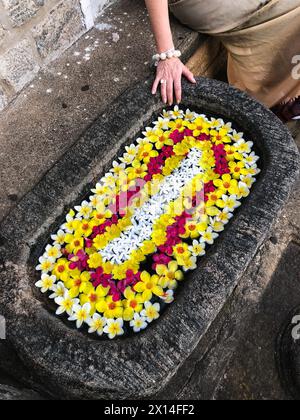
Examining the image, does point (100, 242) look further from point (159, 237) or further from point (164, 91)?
point (164, 91)

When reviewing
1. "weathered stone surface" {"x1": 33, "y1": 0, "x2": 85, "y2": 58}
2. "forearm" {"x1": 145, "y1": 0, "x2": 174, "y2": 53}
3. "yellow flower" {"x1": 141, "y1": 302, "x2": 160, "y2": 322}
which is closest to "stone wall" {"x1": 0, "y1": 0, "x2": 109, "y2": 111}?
"weathered stone surface" {"x1": 33, "y1": 0, "x2": 85, "y2": 58}

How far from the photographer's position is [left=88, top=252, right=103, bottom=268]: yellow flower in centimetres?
167

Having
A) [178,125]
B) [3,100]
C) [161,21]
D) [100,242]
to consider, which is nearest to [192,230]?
[100,242]

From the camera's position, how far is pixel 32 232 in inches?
66.4

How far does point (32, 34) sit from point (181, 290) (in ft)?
5.27

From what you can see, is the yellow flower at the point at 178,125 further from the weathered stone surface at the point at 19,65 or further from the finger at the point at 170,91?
the weathered stone surface at the point at 19,65

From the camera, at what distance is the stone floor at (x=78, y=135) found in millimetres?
1889

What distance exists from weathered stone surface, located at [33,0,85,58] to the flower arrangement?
844mm

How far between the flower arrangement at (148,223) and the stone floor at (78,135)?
0.39 m

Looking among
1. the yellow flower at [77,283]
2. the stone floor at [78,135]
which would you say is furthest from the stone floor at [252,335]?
the yellow flower at [77,283]

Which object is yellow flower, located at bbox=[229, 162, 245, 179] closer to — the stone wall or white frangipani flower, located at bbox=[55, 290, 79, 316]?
white frangipani flower, located at bbox=[55, 290, 79, 316]

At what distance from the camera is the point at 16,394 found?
1.64 meters

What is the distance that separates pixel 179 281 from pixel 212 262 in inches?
6.1
